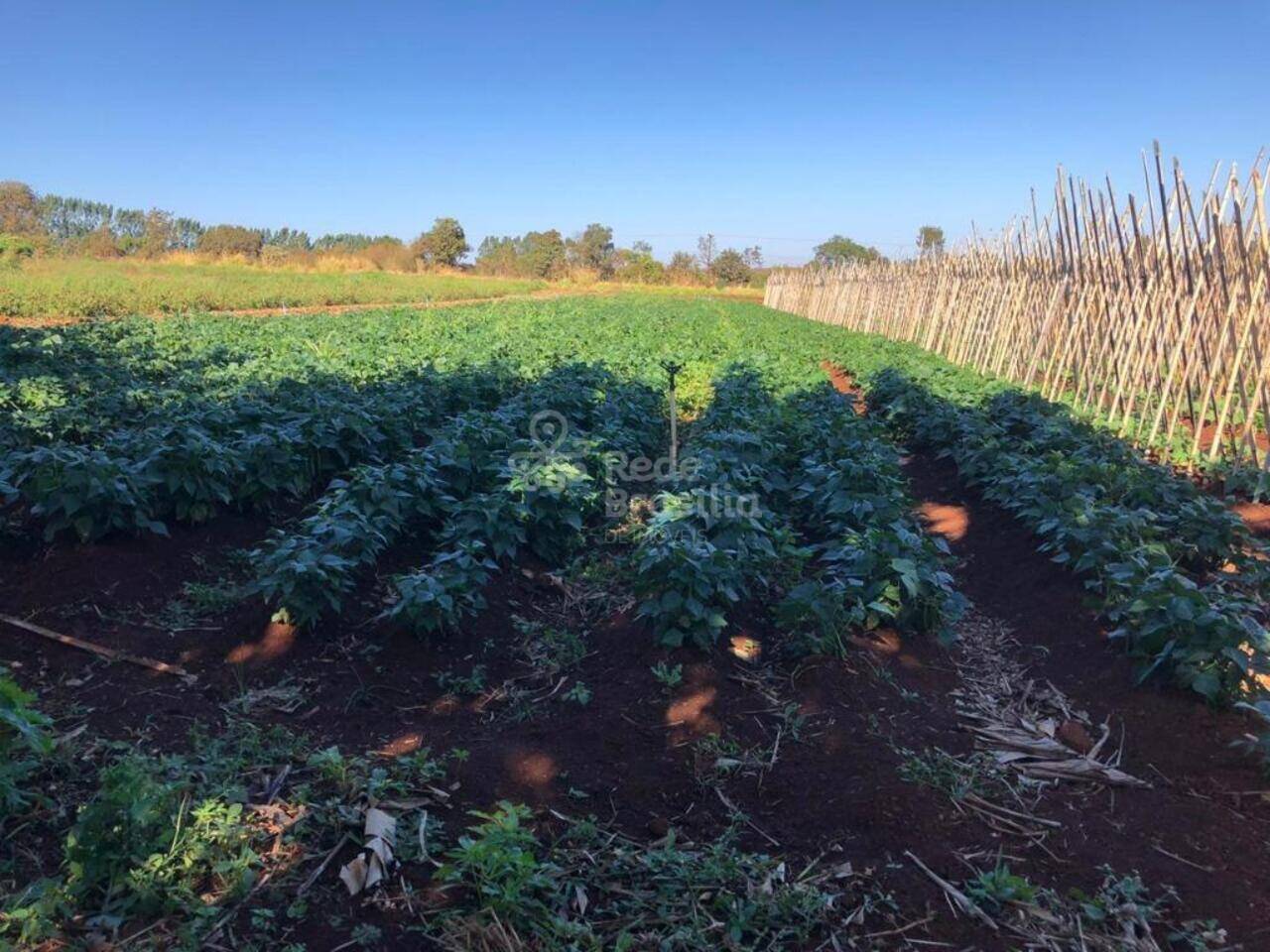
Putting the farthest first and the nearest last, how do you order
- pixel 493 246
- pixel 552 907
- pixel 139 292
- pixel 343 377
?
pixel 493 246
pixel 139 292
pixel 343 377
pixel 552 907

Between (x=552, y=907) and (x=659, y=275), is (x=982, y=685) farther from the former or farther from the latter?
(x=659, y=275)

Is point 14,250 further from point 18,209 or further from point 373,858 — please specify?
point 373,858

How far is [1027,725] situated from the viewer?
14.7 ft

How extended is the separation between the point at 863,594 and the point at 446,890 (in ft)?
9.86

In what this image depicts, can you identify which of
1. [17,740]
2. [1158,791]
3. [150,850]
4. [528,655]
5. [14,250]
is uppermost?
[14,250]

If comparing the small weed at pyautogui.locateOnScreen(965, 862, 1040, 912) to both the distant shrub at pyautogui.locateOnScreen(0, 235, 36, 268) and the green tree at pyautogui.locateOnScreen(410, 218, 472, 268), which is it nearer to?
the distant shrub at pyautogui.locateOnScreen(0, 235, 36, 268)

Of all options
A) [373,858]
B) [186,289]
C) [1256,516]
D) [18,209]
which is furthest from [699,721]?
[18,209]

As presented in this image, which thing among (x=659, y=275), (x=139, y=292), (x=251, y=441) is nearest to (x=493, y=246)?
(x=659, y=275)

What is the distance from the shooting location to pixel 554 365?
12.9 meters

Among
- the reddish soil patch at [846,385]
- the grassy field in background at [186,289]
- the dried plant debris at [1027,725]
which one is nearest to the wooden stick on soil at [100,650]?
the dried plant debris at [1027,725]

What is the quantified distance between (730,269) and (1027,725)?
86.9m

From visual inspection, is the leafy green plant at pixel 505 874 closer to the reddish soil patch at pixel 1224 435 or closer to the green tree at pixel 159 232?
the reddish soil patch at pixel 1224 435

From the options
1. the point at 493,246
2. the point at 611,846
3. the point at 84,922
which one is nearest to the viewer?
the point at 84,922

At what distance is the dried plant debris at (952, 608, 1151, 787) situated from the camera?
13.2 feet
